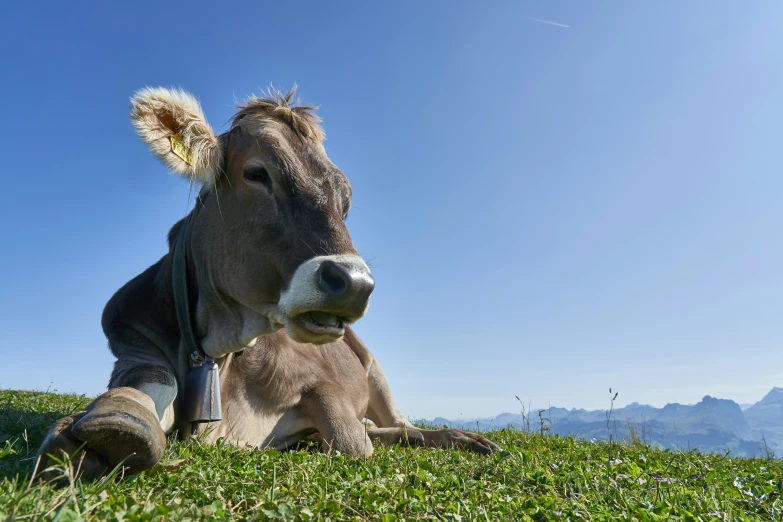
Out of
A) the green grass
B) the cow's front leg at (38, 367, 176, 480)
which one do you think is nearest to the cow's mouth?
the green grass

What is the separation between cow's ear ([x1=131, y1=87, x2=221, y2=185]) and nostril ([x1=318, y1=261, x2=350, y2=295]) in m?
1.56

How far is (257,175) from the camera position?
13.5 feet

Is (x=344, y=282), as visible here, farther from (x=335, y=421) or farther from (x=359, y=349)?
(x=359, y=349)

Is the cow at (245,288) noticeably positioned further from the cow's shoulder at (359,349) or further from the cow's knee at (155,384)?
the cow's shoulder at (359,349)

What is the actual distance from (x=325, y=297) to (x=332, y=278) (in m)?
0.13

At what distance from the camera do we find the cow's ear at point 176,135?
4.20 m

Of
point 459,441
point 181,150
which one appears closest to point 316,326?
point 181,150

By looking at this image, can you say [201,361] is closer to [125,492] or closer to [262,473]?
[262,473]

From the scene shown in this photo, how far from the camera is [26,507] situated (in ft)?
5.84

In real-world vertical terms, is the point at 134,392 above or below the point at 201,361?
below

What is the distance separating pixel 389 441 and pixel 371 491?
3399 mm

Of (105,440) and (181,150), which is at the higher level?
(181,150)

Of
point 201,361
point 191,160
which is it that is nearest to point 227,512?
point 201,361

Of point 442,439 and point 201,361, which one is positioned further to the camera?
point 442,439
